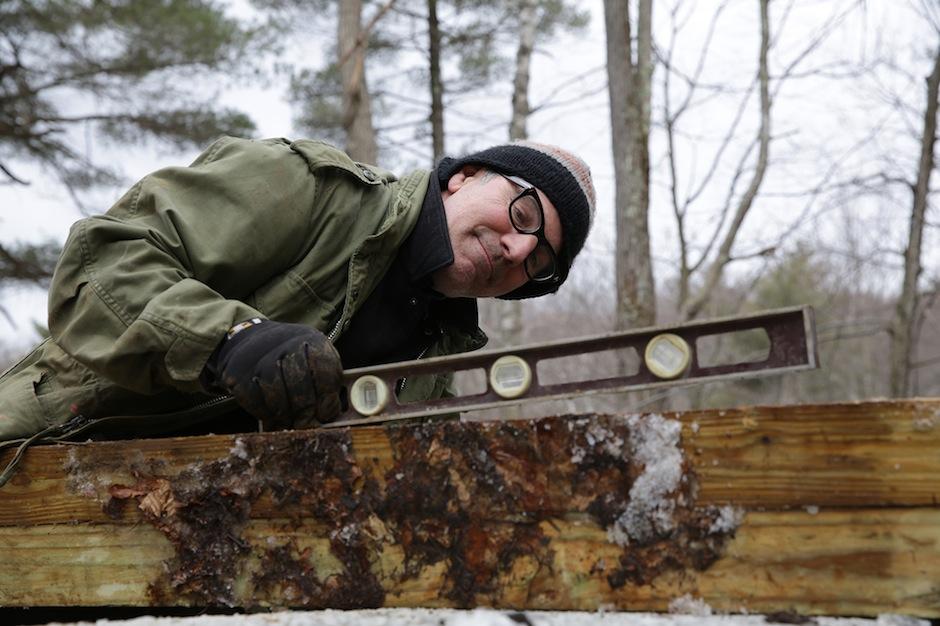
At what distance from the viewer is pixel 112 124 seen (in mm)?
9992

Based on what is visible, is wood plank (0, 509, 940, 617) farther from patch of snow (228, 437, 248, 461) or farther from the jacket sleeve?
the jacket sleeve

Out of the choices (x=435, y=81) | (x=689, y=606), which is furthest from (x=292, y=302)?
(x=435, y=81)

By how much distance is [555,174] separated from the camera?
95.4 inches

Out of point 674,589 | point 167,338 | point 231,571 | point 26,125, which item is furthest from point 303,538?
point 26,125

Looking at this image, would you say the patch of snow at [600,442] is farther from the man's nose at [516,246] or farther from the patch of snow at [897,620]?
the man's nose at [516,246]

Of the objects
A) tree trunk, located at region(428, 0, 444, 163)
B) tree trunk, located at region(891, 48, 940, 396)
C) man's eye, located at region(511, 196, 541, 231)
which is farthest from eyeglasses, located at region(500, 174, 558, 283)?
Answer: tree trunk, located at region(428, 0, 444, 163)

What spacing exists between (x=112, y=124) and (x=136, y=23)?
1380mm

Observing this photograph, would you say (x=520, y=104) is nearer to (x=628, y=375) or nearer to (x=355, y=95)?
(x=355, y=95)

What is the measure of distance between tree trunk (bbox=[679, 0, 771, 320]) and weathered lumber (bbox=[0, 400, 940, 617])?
5.42m

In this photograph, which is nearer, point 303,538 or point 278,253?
point 303,538

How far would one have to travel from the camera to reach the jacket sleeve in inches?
61.3

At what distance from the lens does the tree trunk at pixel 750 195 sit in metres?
6.63

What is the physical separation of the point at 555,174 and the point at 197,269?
119 cm

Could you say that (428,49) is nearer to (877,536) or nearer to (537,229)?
(537,229)
